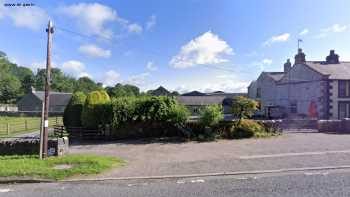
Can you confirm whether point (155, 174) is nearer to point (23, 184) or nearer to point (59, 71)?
point (23, 184)

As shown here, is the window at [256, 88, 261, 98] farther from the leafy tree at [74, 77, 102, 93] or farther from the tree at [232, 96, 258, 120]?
the leafy tree at [74, 77, 102, 93]

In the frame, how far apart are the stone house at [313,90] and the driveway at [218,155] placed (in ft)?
56.9

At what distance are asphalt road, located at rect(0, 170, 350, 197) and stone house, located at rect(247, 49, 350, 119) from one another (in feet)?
85.1

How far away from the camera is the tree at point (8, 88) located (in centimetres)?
9494

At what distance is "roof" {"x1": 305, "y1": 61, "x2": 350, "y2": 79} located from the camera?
1313 inches

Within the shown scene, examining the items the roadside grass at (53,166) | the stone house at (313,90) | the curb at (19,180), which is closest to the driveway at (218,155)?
the roadside grass at (53,166)

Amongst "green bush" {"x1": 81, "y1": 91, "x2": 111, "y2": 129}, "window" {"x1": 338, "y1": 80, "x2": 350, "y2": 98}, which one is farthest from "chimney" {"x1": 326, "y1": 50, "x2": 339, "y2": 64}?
"green bush" {"x1": 81, "y1": 91, "x2": 111, "y2": 129}

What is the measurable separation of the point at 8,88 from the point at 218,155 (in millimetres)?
100013

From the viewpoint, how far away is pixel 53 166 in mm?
10578

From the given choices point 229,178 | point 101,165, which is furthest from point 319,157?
point 101,165

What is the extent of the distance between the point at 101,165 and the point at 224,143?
342 inches

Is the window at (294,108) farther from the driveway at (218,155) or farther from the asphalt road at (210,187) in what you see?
the asphalt road at (210,187)

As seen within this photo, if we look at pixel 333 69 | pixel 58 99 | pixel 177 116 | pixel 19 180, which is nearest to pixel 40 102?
pixel 58 99

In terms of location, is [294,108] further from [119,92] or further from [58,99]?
[58,99]
